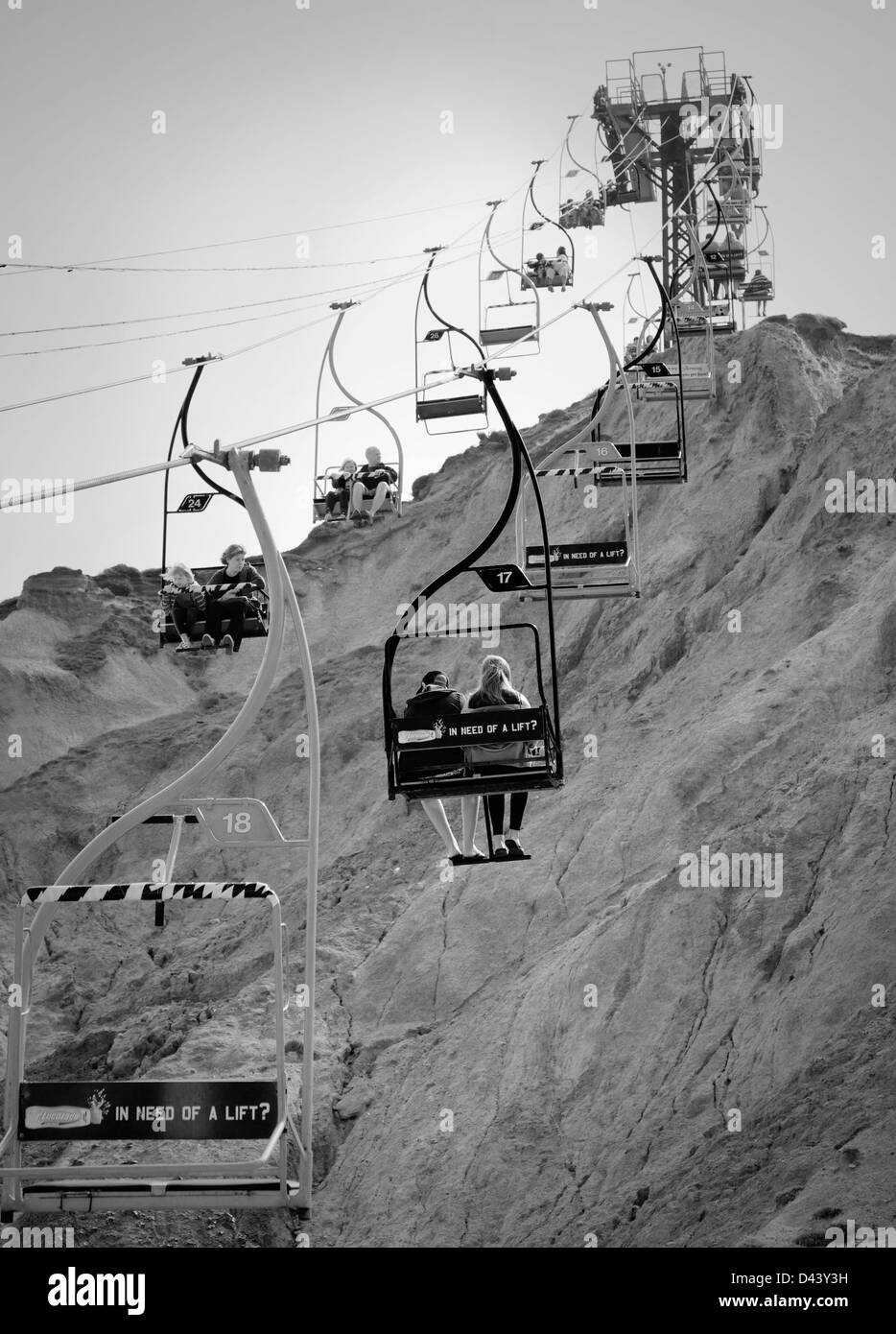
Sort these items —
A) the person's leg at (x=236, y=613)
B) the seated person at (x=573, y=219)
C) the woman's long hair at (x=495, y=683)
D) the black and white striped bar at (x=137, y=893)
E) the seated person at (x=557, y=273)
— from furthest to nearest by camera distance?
1. the seated person at (x=573, y=219)
2. the seated person at (x=557, y=273)
3. the person's leg at (x=236, y=613)
4. the woman's long hair at (x=495, y=683)
5. the black and white striped bar at (x=137, y=893)

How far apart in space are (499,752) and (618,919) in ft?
26.6

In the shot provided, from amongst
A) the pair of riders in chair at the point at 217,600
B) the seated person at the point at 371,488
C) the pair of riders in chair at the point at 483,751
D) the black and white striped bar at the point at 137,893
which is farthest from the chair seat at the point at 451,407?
the black and white striped bar at the point at 137,893

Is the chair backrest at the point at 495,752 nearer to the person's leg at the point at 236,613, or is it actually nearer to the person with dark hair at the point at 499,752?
the person with dark hair at the point at 499,752

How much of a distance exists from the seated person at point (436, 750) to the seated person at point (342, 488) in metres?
10.0

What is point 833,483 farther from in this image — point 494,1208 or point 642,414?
point 494,1208

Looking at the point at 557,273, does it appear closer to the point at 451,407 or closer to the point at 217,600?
the point at 451,407

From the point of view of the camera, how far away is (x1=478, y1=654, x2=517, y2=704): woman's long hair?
16188 millimetres

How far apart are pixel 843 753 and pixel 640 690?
700cm

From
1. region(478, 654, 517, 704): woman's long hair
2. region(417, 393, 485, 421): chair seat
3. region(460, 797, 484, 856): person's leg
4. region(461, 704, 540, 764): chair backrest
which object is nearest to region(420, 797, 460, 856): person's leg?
region(460, 797, 484, 856): person's leg

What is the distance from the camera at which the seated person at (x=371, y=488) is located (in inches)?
1028

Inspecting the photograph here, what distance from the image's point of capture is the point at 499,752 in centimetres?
1520

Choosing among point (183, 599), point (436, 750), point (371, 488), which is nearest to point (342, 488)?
point (371, 488)
